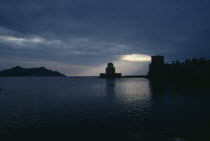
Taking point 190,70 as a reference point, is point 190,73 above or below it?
below

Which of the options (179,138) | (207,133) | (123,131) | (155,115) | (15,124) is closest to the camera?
(179,138)

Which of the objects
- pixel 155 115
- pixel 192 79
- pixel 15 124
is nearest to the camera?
pixel 15 124

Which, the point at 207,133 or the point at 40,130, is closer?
the point at 207,133

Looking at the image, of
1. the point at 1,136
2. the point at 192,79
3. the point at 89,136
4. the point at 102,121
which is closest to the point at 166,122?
the point at 102,121

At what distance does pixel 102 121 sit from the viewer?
1031 inches

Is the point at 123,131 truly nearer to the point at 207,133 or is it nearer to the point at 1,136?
the point at 207,133

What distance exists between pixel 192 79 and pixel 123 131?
115m

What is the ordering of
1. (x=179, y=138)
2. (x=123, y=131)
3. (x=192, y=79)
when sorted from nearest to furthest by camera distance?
(x=179, y=138) → (x=123, y=131) → (x=192, y=79)

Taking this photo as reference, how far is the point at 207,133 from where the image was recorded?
1967 cm

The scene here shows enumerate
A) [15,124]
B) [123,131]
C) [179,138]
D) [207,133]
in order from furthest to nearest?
[15,124] < [123,131] < [207,133] < [179,138]

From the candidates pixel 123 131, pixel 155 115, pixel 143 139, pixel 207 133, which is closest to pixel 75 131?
pixel 123 131

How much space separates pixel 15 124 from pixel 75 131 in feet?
37.2

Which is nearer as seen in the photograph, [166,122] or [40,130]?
[40,130]

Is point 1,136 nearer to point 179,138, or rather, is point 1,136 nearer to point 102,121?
point 102,121
